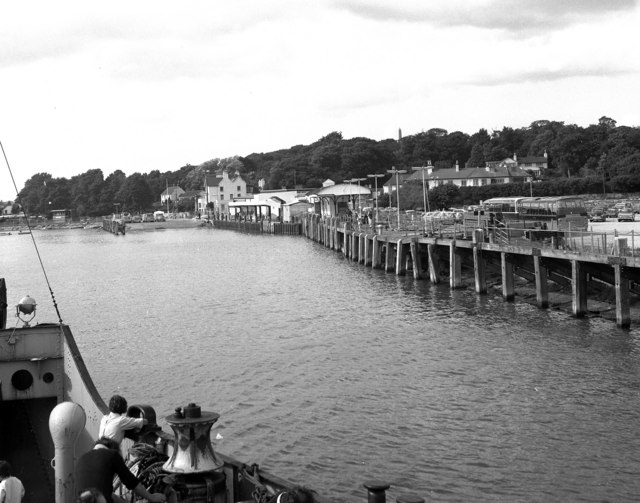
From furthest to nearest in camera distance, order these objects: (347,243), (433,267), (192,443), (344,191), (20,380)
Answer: (344,191)
(347,243)
(433,267)
(20,380)
(192,443)

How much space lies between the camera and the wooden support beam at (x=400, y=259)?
5069 cm

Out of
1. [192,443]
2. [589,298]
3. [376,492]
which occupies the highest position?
[192,443]

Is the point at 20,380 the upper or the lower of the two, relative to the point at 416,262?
upper

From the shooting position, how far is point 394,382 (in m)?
24.2

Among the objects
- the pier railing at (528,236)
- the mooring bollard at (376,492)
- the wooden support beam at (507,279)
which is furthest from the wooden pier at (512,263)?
the mooring bollard at (376,492)

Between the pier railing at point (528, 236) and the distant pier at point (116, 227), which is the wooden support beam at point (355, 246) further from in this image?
the distant pier at point (116, 227)

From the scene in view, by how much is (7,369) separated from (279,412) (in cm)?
831

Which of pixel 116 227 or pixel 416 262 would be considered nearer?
pixel 416 262

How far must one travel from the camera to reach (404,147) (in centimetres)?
17138

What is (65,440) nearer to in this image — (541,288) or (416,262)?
(541,288)

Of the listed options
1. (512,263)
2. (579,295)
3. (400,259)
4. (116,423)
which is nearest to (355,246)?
(400,259)

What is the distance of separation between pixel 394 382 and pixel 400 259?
26907mm

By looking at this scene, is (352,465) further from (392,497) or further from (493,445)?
(493,445)

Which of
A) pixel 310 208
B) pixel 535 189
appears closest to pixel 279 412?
pixel 535 189
